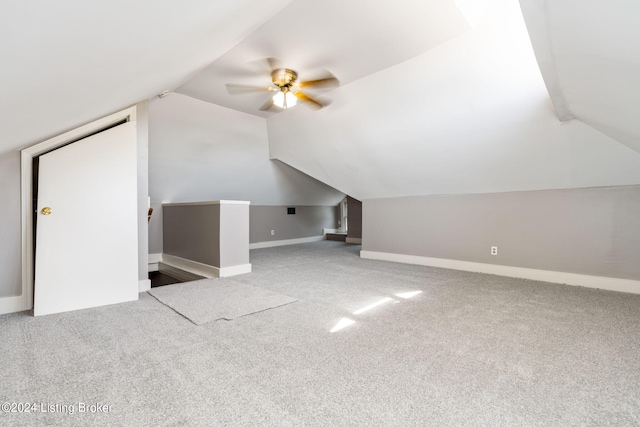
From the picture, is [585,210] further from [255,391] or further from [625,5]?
[255,391]

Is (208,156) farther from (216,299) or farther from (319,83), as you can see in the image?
(216,299)

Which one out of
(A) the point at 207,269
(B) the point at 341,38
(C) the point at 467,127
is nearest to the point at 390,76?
(B) the point at 341,38

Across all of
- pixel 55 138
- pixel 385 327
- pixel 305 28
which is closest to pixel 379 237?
pixel 385 327

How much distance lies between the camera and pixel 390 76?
3.48 meters

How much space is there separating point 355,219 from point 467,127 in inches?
194

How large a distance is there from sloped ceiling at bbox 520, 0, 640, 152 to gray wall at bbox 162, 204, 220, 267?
390cm

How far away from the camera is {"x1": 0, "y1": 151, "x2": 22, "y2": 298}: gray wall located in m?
2.67

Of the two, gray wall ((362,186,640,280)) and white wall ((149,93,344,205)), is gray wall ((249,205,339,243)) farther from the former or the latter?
gray wall ((362,186,640,280))

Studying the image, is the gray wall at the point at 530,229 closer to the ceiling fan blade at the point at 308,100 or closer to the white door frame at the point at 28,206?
the ceiling fan blade at the point at 308,100

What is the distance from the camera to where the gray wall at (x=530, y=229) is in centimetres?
340

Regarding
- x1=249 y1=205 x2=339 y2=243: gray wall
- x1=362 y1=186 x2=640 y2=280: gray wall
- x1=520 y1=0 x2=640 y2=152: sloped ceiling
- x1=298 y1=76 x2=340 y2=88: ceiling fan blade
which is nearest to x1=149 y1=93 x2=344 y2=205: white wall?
x1=249 y1=205 x2=339 y2=243: gray wall

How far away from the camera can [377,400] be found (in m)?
1.46

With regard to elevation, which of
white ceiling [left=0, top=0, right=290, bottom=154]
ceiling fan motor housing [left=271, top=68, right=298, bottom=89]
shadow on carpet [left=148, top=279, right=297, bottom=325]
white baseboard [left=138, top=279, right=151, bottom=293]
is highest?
ceiling fan motor housing [left=271, top=68, right=298, bottom=89]

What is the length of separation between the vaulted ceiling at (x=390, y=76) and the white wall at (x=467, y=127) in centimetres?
2
